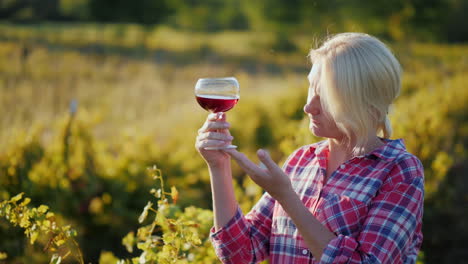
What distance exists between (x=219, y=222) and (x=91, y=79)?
856 cm

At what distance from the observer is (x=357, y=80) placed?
1431 mm

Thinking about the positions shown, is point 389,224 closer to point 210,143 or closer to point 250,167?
point 250,167

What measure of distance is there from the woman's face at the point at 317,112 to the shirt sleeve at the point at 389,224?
0.24 metres

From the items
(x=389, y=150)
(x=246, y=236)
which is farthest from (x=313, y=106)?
(x=246, y=236)

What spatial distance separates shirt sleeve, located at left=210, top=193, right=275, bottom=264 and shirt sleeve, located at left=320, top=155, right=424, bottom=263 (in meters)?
0.36

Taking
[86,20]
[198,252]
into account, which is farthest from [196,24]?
[198,252]

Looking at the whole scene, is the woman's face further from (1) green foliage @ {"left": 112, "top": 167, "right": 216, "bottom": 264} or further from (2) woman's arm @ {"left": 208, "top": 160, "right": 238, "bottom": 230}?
(1) green foliage @ {"left": 112, "top": 167, "right": 216, "bottom": 264}

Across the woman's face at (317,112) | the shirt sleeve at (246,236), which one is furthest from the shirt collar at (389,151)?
the shirt sleeve at (246,236)

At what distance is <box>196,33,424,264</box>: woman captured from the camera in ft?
4.51

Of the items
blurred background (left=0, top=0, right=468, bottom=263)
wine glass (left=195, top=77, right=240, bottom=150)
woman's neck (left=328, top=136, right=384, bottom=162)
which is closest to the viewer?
wine glass (left=195, top=77, right=240, bottom=150)

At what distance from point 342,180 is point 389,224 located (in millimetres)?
219

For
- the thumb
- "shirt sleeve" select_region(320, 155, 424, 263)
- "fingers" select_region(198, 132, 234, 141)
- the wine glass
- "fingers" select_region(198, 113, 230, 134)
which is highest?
the wine glass

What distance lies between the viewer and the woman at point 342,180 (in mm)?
1374

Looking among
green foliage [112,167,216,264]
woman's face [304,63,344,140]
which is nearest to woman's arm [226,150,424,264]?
woman's face [304,63,344,140]
